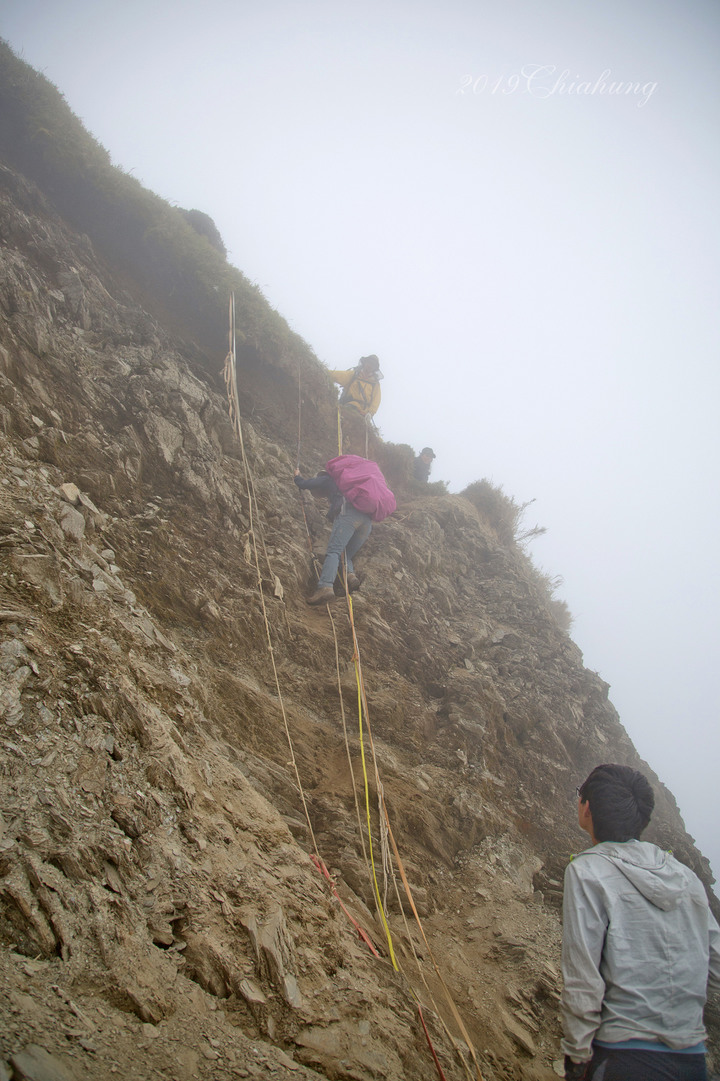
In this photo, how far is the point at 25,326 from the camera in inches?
230

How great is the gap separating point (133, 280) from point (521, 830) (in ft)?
38.1

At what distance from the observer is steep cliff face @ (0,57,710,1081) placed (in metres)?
2.33

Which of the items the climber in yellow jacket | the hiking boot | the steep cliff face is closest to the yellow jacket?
the climber in yellow jacket

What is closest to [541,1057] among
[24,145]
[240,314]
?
[240,314]

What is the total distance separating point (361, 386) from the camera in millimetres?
12133

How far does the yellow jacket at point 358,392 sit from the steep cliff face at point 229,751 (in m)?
3.24

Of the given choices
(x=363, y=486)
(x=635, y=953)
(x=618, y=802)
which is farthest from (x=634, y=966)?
(x=363, y=486)

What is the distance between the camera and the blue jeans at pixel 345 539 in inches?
285

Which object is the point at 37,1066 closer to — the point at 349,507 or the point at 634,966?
the point at 634,966

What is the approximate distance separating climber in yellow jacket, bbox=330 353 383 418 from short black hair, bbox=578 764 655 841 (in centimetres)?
1052

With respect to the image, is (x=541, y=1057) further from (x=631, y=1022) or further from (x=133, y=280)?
(x=133, y=280)

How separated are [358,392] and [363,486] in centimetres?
542

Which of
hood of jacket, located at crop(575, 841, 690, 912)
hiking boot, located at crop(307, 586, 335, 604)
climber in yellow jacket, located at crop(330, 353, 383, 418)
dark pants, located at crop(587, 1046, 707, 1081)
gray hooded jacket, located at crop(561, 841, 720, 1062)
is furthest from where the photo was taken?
climber in yellow jacket, located at crop(330, 353, 383, 418)

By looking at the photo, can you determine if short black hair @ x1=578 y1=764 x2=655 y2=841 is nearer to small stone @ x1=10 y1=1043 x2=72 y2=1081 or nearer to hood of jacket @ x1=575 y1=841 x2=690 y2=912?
hood of jacket @ x1=575 y1=841 x2=690 y2=912
